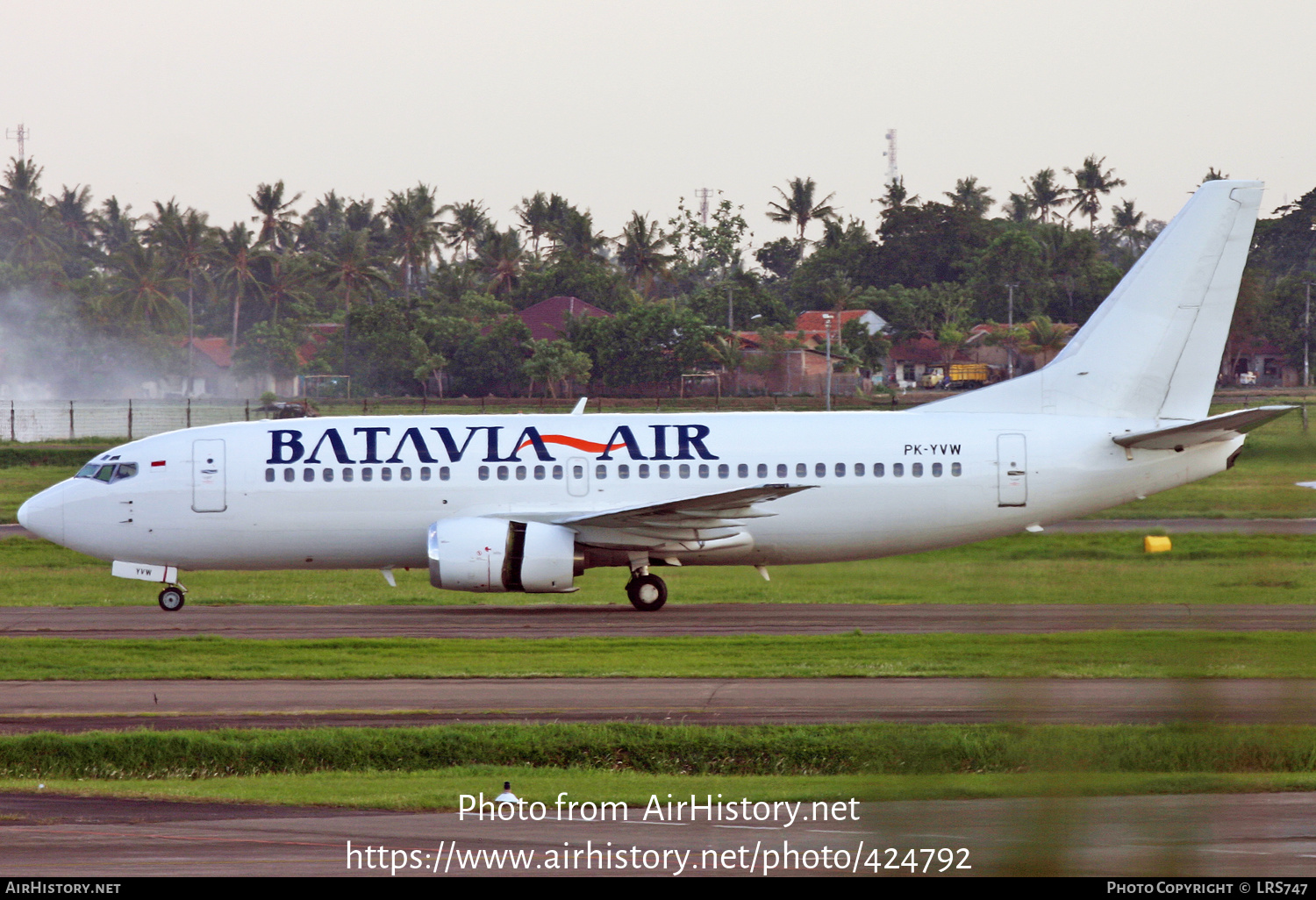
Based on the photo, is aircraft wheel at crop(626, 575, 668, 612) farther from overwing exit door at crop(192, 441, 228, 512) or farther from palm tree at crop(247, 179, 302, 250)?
palm tree at crop(247, 179, 302, 250)

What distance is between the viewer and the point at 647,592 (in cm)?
2844

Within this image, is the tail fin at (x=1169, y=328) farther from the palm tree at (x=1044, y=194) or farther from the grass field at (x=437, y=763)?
the palm tree at (x=1044, y=194)

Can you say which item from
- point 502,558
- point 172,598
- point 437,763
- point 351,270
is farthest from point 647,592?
point 351,270

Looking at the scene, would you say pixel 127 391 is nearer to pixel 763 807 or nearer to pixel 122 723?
pixel 122 723

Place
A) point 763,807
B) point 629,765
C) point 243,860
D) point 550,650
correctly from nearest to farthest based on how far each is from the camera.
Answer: point 243,860 < point 763,807 < point 629,765 < point 550,650

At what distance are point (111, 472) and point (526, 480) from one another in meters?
8.66

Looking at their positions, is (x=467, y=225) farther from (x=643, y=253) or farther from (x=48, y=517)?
(x=48, y=517)

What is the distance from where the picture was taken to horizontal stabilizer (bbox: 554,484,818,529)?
2662 centimetres

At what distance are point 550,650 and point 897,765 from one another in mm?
20037

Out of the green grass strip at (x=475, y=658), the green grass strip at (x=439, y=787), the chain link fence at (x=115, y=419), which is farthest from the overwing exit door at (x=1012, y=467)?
the chain link fence at (x=115, y=419)

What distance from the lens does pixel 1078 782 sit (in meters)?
3.65

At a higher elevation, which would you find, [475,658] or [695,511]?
[695,511]

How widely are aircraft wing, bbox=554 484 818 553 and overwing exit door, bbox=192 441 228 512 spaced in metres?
6.83

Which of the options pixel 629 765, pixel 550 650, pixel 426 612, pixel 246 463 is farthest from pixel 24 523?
pixel 629 765
